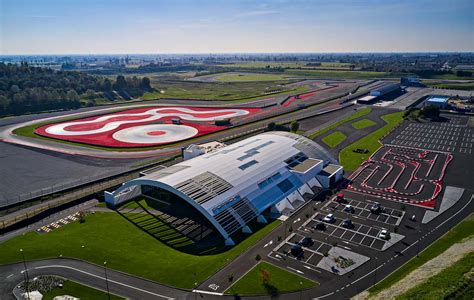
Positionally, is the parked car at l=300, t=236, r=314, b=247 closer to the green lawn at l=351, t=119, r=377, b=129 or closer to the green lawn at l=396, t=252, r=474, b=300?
the green lawn at l=396, t=252, r=474, b=300

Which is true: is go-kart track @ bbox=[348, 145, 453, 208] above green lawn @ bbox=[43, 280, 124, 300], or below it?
above

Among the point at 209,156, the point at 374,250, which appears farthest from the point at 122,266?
the point at 374,250

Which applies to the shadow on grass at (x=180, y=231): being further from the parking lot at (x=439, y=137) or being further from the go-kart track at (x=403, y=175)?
the parking lot at (x=439, y=137)

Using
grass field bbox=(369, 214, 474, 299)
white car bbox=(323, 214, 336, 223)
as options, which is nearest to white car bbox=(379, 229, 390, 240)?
grass field bbox=(369, 214, 474, 299)

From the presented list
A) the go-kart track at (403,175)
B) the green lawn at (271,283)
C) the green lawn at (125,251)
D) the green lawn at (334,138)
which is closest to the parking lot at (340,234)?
the green lawn at (271,283)

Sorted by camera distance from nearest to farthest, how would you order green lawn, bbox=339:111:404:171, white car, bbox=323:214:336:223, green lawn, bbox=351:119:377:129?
white car, bbox=323:214:336:223 < green lawn, bbox=339:111:404:171 < green lawn, bbox=351:119:377:129

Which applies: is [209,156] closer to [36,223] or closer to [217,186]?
[217,186]
